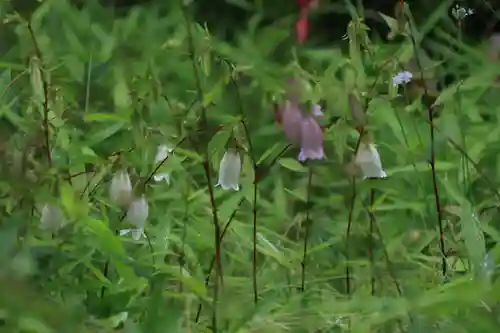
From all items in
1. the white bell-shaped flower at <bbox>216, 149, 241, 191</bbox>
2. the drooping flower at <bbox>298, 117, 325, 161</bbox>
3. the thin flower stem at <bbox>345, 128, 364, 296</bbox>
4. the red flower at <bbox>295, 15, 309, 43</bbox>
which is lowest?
the thin flower stem at <bbox>345, 128, 364, 296</bbox>

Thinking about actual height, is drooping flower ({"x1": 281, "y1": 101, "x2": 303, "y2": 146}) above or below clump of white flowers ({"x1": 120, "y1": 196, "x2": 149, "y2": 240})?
above

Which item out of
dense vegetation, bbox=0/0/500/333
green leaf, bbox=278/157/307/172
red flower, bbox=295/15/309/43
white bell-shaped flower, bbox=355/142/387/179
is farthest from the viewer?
red flower, bbox=295/15/309/43

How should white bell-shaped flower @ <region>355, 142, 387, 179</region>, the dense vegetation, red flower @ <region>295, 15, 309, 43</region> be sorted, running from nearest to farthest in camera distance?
the dense vegetation < white bell-shaped flower @ <region>355, 142, 387, 179</region> < red flower @ <region>295, 15, 309, 43</region>

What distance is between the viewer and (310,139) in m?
0.96

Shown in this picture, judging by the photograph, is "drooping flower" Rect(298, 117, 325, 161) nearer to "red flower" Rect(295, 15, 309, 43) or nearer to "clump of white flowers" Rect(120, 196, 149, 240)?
"clump of white flowers" Rect(120, 196, 149, 240)

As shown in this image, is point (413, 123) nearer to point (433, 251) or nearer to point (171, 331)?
point (433, 251)

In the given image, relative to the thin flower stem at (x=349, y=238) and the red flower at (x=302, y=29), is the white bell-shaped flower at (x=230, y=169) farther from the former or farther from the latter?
the red flower at (x=302, y=29)

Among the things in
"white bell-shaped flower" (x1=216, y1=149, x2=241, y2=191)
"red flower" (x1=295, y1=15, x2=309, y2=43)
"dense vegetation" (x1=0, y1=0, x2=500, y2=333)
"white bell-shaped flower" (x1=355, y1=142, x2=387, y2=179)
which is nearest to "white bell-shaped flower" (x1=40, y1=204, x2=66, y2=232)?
"dense vegetation" (x1=0, y1=0, x2=500, y2=333)

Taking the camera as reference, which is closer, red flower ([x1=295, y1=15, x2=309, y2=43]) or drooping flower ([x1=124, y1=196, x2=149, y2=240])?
drooping flower ([x1=124, y1=196, x2=149, y2=240])

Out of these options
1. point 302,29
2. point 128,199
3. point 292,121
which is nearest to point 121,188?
point 128,199

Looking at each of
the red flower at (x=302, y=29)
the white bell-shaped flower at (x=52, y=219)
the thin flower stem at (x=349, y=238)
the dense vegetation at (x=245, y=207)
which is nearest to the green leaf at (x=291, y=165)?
the dense vegetation at (x=245, y=207)

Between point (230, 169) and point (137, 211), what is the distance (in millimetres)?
102

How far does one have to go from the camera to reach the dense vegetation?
81cm

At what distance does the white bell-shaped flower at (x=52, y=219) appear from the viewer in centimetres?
86
